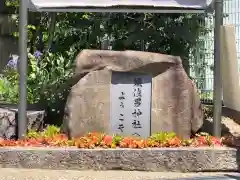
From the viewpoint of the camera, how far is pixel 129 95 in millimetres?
7637

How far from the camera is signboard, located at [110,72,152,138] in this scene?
7625 millimetres

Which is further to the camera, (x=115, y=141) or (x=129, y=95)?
(x=129, y=95)

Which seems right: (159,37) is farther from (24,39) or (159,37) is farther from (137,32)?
(24,39)

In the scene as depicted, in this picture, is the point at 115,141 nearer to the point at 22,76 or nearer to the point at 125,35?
the point at 22,76

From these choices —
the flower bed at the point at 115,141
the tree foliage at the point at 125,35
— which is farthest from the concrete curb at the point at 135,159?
the tree foliage at the point at 125,35

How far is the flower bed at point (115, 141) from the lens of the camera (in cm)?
713

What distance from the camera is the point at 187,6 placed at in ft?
25.8

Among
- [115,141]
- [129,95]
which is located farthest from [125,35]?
[115,141]

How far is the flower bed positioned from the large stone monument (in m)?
0.21

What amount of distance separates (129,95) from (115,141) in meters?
0.78

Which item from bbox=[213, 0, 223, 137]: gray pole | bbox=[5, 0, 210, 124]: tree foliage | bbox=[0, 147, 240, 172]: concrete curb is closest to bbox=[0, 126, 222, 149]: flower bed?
bbox=[0, 147, 240, 172]: concrete curb

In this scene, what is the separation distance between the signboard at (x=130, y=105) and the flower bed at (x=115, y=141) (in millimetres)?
239

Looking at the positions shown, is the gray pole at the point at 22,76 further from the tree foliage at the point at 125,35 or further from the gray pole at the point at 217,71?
the gray pole at the point at 217,71

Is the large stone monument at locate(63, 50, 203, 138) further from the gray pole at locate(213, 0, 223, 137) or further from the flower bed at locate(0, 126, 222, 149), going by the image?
the gray pole at locate(213, 0, 223, 137)
